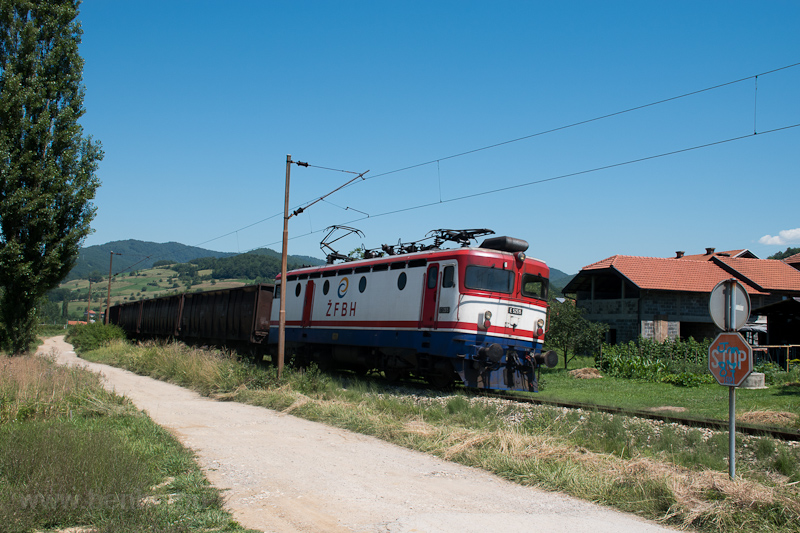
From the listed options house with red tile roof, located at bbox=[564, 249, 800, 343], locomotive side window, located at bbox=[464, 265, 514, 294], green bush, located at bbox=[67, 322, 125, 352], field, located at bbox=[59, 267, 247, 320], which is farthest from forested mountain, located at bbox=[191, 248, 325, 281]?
locomotive side window, located at bbox=[464, 265, 514, 294]

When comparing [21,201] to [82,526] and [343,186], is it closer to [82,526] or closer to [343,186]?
[343,186]

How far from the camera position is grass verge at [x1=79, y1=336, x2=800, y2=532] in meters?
6.03

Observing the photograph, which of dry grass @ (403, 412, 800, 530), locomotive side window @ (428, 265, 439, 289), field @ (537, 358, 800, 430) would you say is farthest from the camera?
locomotive side window @ (428, 265, 439, 289)

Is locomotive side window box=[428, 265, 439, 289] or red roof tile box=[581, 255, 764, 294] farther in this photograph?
red roof tile box=[581, 255, 764, 294]

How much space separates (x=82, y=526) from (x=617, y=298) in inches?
1440

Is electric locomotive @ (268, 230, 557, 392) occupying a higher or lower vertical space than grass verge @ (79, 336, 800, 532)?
higher

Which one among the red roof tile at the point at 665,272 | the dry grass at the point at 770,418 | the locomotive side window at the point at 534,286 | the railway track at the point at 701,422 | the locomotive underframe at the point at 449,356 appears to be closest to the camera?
the railway track at the point at 701,422

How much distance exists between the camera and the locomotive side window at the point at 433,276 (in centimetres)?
1497

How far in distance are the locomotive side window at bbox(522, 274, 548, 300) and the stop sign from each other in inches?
331

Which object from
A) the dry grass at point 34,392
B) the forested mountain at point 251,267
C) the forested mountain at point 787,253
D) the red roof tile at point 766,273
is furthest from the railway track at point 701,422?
the forested mountain at point 787,253

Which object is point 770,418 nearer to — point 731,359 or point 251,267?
point 731,359

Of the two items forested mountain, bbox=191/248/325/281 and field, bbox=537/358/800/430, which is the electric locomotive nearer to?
field, bbox=537/358/800/430

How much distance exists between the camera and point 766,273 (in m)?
41.5

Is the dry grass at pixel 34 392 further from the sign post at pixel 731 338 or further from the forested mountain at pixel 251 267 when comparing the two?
the forested mountain at pixel 251 267
